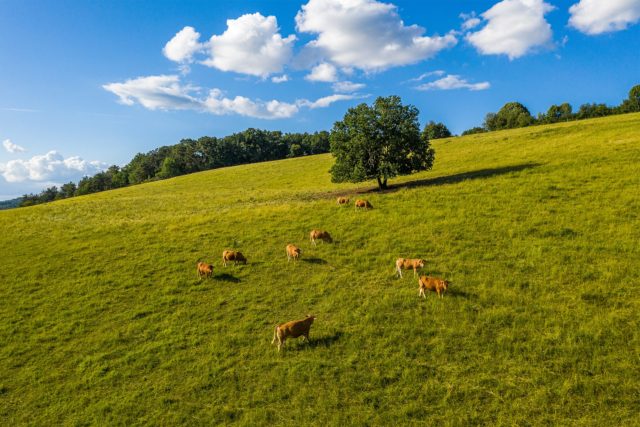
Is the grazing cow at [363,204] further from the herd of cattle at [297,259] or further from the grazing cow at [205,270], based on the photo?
the grazing cow at [205,270]

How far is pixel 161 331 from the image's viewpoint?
15.5 meters

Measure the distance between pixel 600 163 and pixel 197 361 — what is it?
37392mm

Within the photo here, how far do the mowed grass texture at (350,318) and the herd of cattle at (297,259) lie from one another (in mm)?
492

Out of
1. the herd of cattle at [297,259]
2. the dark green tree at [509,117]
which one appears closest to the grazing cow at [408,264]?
the herd of cattle at [297,259]

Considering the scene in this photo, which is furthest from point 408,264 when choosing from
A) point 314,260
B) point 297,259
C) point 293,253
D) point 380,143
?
point 380,143

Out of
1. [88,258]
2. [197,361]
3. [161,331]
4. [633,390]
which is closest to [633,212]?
[633,390]

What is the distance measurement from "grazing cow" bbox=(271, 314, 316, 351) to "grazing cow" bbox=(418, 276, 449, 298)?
5339 millimetres

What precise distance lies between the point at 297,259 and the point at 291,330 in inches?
294

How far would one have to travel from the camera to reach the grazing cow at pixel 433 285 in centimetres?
1541

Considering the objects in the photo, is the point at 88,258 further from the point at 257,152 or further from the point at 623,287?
the point at 257,152

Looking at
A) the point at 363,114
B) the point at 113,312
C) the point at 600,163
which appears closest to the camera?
the point at 113,312

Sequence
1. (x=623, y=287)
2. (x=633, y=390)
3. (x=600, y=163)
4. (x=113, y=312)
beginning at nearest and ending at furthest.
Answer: (x=633, y=390)
(x=623, y=287)
(x=113, y=312)
(x=600, y=163)

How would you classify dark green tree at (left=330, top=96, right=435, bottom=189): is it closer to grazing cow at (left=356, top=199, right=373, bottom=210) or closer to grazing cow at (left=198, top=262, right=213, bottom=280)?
grazing cow at (left=356, top=199, right=373, bottom=210)

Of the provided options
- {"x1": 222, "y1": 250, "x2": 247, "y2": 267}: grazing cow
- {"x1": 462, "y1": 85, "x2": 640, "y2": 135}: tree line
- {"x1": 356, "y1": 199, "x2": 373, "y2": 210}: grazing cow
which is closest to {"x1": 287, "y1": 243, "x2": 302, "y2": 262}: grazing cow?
{"x1": 222, "y1": 250, "x2": 247, "y2": 267}: grazing cow
